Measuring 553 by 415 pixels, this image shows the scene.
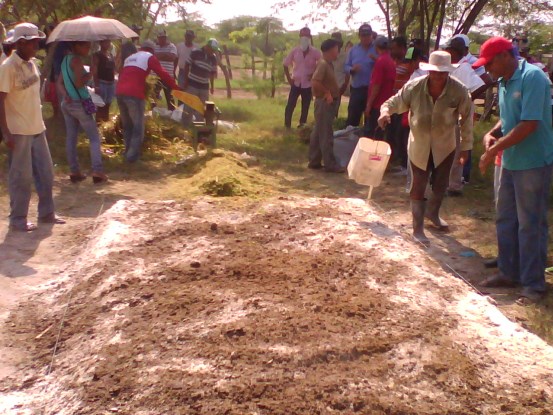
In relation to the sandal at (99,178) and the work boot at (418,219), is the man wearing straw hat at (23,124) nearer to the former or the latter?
the sandal at (99,178)

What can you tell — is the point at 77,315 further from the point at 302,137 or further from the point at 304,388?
the point at 302,137

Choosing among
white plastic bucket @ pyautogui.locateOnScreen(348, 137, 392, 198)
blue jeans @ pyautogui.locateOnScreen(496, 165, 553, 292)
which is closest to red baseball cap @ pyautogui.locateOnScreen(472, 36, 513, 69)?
blue jeans @ pyautogui.locateOnScreen(496, 165, 553, 292)

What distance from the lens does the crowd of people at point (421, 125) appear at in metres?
5.10

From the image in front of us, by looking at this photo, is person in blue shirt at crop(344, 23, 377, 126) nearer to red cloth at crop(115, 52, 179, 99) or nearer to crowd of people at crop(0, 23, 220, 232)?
crowd of people at crop(0, 23, 220, 232)

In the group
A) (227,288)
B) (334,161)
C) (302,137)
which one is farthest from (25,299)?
(302,137)

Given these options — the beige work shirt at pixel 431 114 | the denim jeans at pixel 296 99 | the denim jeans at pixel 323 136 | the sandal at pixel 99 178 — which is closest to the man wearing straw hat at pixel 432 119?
the beige work shirt at pixel 431 114

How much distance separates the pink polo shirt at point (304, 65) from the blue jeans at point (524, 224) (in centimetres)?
782

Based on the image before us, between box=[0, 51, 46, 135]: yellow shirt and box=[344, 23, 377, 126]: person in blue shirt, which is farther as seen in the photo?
box=[344, 23, 377, 126]: person in blue shirt

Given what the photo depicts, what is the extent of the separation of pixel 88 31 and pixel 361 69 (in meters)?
4.94

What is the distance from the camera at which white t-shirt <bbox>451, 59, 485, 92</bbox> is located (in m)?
7.75

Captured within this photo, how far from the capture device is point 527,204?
17.0 feet

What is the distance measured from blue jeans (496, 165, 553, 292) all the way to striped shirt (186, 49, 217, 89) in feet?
25.5

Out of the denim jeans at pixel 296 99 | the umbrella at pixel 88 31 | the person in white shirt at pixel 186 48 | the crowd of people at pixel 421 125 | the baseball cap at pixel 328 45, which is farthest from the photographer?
the person in white shirt at pixel 186 48

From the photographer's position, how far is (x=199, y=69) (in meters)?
12.2
